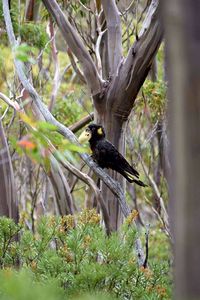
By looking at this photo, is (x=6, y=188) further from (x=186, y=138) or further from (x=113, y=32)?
(x=186, y=138)

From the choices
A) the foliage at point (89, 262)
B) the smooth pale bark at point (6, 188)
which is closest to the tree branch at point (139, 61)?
the smooth pale bark at point (6, 188)

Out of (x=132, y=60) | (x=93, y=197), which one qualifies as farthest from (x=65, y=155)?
(x=93, y=197)

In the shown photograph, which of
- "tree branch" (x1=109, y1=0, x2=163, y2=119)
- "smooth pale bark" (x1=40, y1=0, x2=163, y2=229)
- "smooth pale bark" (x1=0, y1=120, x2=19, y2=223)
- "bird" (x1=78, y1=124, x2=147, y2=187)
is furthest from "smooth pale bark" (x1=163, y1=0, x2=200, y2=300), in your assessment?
"smooth pale bark" (x1=0, y1=120, x2=19, y2=223)

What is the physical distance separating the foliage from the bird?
1794 mm

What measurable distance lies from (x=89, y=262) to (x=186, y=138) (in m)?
2.52

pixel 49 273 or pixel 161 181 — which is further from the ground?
pixel 49 273

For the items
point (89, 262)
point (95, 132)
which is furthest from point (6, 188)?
point (89, 262)

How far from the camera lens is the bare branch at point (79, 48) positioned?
7.64 metres

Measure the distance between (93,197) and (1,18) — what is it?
2.59 metres

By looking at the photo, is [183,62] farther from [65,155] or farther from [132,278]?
[132,278]

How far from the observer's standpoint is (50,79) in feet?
44.0

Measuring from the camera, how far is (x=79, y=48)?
7.67 m

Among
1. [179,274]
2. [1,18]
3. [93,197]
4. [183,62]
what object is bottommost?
[93,197]

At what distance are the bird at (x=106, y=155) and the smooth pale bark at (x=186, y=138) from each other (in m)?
4.61
